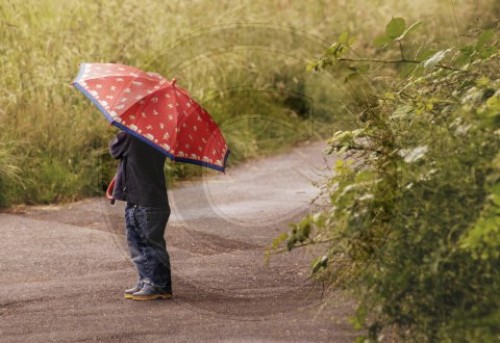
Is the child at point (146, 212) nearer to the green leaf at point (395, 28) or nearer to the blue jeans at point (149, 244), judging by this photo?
the blue jeans at point (149, 244)

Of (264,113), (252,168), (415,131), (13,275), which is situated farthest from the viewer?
(264,113)

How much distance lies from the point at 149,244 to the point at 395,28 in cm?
204

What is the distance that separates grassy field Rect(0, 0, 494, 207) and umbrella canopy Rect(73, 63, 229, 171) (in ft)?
6.89

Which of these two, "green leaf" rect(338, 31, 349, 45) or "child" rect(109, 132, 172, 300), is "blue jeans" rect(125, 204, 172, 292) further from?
"green leaf" rect(338, 31, 349, 45)

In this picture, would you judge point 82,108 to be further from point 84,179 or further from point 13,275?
point 13,275

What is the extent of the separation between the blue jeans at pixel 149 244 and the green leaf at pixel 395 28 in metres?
1.86

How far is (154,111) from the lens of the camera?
18.7 ft

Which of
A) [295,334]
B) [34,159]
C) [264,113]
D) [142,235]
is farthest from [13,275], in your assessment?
[264,113]

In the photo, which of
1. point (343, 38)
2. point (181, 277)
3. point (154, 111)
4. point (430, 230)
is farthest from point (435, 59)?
point (181, 277)

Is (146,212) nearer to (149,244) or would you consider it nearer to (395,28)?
(149,244)

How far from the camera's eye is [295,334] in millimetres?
5070

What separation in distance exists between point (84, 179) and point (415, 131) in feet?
17.3

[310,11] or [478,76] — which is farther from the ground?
Answer: [310,11]

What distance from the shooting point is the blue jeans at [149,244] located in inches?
230
